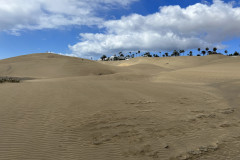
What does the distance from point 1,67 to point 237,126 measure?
34.3 m

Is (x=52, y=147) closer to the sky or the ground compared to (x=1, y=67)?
closer to the ground

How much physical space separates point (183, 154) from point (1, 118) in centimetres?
558

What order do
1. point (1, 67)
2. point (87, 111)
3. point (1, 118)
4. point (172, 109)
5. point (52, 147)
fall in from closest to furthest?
point (52, 147)
point (1, 118)
point (87, 111)
point (172, 109)
point (1, 67)

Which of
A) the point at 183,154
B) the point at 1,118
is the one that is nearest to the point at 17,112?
the point at 1,118

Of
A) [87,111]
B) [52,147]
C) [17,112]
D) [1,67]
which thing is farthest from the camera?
[1,67]

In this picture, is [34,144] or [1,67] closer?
[34,144]

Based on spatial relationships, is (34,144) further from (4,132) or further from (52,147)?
(4,132)

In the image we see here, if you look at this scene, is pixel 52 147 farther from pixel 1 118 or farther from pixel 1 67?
pixel 1 67

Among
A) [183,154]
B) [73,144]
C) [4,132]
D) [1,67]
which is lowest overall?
[183,154]

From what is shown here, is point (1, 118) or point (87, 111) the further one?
point (87, 111)

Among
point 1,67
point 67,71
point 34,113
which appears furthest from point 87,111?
point 1,67

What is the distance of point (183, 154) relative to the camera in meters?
5.00

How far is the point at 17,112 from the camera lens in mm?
6566

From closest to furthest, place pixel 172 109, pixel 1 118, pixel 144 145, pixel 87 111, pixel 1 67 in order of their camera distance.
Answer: pixel 144 145 < pixel 1 118 < pixel 87 111 < pixel 172 109 < pixel 1 67
